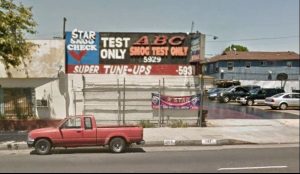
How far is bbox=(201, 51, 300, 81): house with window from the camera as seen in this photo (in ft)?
198

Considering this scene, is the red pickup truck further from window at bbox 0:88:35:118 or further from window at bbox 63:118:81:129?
window at bbox 0:88:35:118

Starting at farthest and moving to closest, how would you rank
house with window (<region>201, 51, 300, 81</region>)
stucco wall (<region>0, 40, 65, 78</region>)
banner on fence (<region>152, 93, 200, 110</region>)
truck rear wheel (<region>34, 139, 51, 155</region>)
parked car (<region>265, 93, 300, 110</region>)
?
house with window (<region>201, 51, 300, 81</region>), parked car (<region>265, 93, 300, 110</region>), banner on fence (<region>152, 93, 200, 110</region>), stucco wall (<region>0, 40, 65, 78</region>), truck rear wheel (<region>34, 139, 51, 155</region>)

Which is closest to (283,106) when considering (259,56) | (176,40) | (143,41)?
(176,40)

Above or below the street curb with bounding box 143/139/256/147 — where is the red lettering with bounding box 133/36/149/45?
above

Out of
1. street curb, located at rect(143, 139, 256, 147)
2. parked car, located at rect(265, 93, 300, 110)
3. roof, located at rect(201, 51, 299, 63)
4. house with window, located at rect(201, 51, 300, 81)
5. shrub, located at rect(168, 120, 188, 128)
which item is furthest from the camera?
roof, located at rect(201, 51, 299, 63)

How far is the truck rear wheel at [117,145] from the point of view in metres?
15.5

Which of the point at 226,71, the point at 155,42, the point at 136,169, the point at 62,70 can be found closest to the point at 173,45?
the point at 155,42

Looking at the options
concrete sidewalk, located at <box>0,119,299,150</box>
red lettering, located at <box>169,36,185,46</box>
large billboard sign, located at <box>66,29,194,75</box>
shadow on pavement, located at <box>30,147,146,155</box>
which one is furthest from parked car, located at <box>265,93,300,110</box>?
shadow on pavement, located at <box>30,147,146,155</box>

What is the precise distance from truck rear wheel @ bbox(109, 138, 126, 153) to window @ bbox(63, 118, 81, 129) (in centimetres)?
129

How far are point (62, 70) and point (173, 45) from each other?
579 cm

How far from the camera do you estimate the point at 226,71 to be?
206 feet

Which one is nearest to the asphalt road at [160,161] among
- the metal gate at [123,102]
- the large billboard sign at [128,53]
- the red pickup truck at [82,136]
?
the red pickup truck at [82,136]

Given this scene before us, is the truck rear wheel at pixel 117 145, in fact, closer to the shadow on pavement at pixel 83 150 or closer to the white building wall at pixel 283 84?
the shadow on pavement at pixel 83 150

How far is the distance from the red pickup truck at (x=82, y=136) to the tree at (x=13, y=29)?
136 inches
